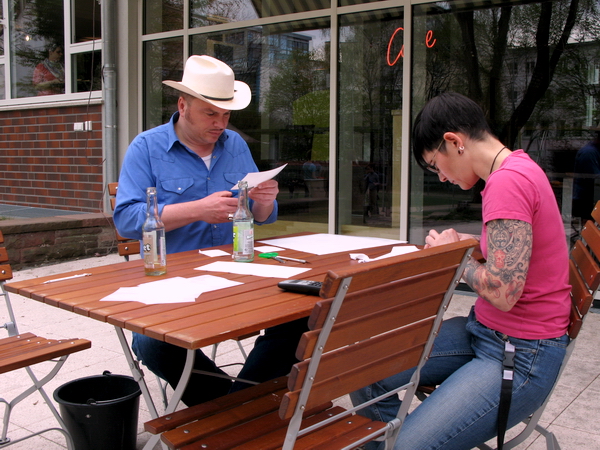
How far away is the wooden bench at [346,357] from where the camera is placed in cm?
138

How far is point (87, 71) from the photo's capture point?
791 centimetres

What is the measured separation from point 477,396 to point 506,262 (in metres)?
0.39

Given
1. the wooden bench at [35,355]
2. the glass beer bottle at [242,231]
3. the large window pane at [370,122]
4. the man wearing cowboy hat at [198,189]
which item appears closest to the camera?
the wooden bench at [35,355]

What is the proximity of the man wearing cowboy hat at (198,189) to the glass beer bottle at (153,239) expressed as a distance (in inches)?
13.5

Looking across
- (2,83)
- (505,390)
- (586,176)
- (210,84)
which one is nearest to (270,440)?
(505,390)

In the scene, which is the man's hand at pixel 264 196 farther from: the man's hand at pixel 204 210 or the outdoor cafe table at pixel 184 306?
the outdoor cafe table at pixel 184 306

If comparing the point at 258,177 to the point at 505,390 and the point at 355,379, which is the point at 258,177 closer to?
the point at 355,379

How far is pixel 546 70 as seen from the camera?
495cm

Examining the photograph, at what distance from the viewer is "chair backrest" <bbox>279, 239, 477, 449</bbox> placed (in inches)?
53.5

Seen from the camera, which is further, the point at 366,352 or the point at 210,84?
the point at 210,84

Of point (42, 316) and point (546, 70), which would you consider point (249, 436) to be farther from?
point (546, 70)

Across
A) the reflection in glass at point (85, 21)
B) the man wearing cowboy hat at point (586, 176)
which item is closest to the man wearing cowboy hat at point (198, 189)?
the man wearing cowboy hat at point (586, 176)

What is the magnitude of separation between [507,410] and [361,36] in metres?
4.81

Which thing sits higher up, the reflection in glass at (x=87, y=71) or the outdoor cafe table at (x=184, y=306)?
the reflection in glass at (x=87, y=71)
